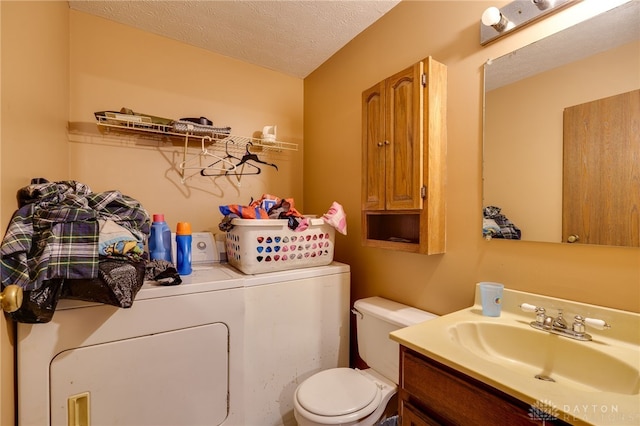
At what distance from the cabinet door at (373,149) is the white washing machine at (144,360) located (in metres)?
0.82

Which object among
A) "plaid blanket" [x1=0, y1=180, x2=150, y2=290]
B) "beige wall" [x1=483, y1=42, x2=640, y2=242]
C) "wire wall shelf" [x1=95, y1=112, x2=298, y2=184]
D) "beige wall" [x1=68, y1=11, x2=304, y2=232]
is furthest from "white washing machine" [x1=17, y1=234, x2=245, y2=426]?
"beige wall" [x1=483, y1=42, x2=640, y2=242]

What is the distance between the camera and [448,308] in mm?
1407

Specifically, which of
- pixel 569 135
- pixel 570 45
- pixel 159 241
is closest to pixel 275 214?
pixel 159 241

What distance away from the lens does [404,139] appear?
4.56 ft

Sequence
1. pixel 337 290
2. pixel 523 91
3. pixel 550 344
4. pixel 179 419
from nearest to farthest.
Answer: pixel 550 344 < pixel 523 91 < pixel 179 419 < pixel 337 290

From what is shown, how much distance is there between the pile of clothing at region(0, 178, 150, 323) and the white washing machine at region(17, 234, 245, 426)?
0.15m

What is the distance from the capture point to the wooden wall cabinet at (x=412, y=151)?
1.32m

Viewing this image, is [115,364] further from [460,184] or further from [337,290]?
[460,184]

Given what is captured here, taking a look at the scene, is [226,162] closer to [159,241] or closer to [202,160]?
[202,160]

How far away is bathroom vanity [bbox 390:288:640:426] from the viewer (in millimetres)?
649

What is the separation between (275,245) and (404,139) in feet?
2.84

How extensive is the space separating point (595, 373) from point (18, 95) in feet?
6.60

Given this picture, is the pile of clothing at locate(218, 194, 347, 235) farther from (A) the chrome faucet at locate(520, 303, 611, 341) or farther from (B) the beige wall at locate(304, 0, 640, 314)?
(A) the chrome faucet at locate(520, 303, 611, 341)

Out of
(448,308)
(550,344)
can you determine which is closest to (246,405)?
(448,308)
